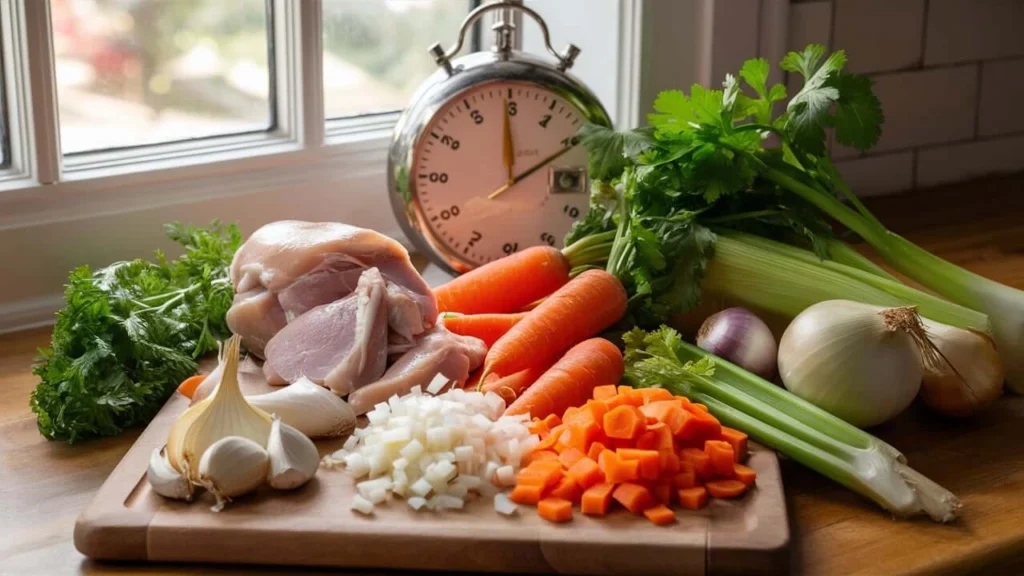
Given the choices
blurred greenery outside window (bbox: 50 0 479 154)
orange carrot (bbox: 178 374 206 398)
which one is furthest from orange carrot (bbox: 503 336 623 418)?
blurred greenery outside window (bbox: 50 0 479 154)

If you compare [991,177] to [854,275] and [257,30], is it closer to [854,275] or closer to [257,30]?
[854,275]

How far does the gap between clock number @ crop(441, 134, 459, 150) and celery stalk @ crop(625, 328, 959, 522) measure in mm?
406

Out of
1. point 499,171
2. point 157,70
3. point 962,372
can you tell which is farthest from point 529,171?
point 962,372

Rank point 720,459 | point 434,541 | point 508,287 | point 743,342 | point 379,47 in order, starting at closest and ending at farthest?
point 434,541, point 720,459, point 743,342, point 508,287, point 379,47

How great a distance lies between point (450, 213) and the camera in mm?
1749

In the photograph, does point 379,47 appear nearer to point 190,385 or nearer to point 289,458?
point 190,385

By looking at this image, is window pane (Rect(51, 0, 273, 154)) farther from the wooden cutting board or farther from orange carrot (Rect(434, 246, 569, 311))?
the wooden cutting board

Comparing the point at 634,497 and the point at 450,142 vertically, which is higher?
the point at 450,142

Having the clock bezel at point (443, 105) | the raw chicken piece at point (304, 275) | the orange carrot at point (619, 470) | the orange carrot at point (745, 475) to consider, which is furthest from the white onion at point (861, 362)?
the clock bezel at point (443, 105)

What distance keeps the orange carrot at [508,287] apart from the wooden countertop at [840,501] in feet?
1.39

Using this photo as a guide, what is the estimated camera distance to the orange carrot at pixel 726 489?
1194mm

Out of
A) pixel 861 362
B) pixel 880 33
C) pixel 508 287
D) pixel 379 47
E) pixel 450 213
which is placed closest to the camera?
pixel 861 362

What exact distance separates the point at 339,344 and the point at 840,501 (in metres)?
0.55

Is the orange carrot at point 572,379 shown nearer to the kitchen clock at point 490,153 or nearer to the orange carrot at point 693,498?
the orange carrot at point 693,498
